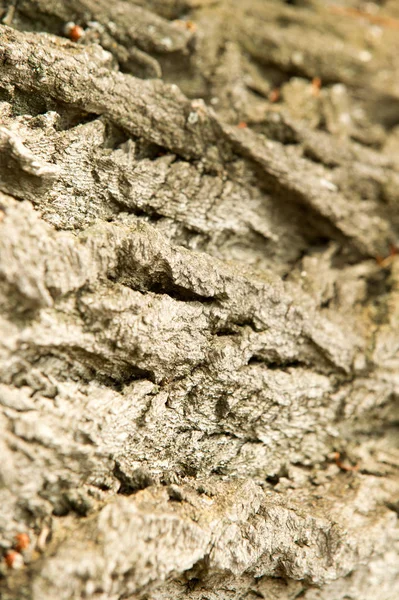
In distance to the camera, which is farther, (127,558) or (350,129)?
(350,129)

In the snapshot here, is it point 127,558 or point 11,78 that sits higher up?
point 11,78

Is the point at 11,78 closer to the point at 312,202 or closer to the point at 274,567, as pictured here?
the point at 312,202

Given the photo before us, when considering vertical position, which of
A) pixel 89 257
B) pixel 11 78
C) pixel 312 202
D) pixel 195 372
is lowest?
pixel 195 372

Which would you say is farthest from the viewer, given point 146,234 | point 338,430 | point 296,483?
point 338,430

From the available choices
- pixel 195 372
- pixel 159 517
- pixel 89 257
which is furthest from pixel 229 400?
pixel 89 257

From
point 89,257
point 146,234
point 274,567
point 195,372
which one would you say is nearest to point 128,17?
point 146,234

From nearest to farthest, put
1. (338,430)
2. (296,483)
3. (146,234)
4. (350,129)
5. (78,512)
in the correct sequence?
1. (78,512)
2. (146,234)
3. (296,483)
4. (338,430)
5. (350,129)
